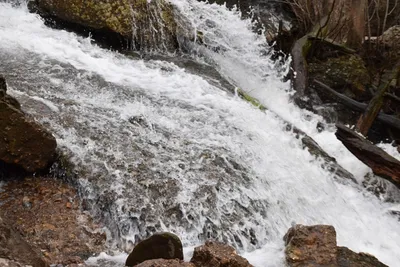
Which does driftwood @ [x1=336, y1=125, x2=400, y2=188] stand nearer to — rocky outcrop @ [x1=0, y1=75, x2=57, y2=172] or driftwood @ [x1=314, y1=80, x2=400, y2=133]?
driftwood @ [x1=314, y1=80, x2=400, y2=133]

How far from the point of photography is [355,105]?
23.1 ft

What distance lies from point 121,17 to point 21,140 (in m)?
3.85

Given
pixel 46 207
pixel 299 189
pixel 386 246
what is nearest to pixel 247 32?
pixel 299 189

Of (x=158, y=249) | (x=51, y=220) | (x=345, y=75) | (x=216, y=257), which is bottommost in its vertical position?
(x=51, y=220)

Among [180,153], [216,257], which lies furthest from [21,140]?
[216,257]

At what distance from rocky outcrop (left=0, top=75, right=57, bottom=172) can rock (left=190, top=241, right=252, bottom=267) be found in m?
1.58

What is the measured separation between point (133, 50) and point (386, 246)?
4.61 metres

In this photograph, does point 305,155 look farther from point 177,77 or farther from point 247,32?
point 247,32

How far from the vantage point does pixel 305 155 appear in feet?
17.6

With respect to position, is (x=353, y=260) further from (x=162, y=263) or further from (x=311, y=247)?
(x=162, y=263)

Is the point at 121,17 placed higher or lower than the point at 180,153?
higher

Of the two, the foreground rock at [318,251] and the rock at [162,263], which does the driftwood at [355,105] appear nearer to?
the foreground rock at [318,251]

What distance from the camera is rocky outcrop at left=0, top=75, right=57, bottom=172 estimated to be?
3.60m

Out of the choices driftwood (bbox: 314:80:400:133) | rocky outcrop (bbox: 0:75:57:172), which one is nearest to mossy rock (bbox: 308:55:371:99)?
driftwood (bbox: 314:80:400:133)
